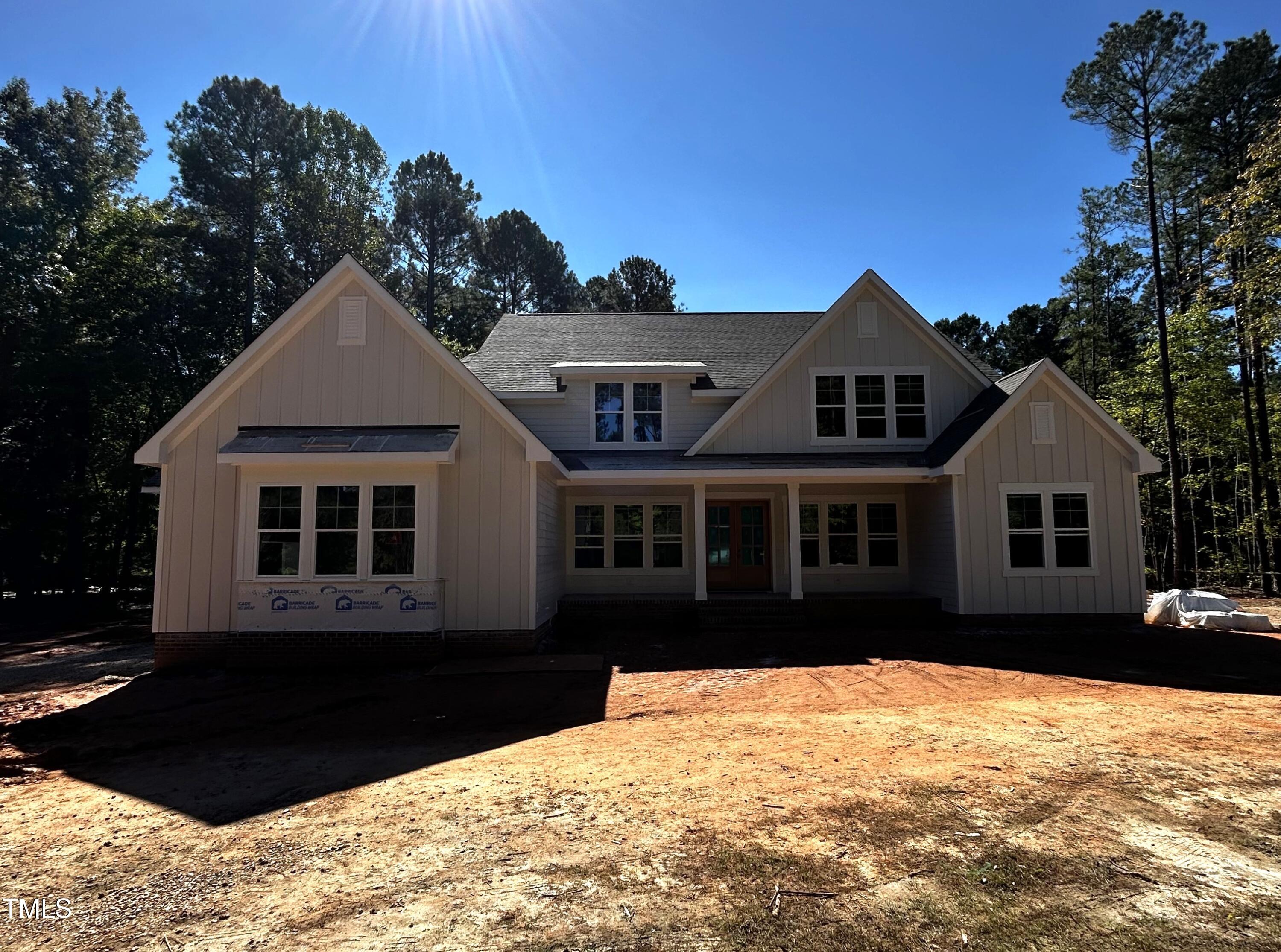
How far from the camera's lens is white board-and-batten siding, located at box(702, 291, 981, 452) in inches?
566

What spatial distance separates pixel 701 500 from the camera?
13.3 metres

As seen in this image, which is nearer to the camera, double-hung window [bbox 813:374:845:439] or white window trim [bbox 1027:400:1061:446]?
white window trim [bbox 1027:400:1061:446]

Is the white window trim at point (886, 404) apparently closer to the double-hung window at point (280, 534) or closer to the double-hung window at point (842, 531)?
the double-hung window at point (842, 531)

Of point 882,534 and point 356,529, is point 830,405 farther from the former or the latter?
point 356,529

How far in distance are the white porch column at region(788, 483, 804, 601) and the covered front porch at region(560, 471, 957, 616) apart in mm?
1241

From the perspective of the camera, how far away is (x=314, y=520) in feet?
34.6

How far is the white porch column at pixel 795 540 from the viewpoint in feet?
43.4

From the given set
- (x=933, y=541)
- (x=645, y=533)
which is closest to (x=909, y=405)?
(x=933, y=541)

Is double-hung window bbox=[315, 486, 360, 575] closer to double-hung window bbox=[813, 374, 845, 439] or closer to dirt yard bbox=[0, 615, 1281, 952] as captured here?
dirt yard bbox=[0, 615, 1281, 952]

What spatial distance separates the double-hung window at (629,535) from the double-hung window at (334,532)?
5.14 metres

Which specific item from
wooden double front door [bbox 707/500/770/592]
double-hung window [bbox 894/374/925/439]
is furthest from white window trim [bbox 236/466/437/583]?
double-hung window [bbox 894/374/925/439]

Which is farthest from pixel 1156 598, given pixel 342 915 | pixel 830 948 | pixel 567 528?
pixel 342 915

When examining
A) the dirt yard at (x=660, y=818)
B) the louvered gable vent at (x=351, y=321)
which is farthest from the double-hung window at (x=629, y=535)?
the dirt yard at (x=660, y=818)

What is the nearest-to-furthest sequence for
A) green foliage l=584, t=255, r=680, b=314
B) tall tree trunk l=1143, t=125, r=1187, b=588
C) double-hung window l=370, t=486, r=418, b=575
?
double-hung window l=370, t=486, r=418, b=575 → tall tree trunk l=1143, t=125, r=1187, b=588 → green foliage l=584, t=255, r=680, b=314
